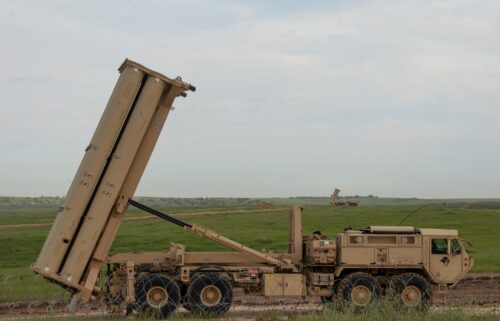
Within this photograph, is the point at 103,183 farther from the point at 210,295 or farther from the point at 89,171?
the point at 210,295

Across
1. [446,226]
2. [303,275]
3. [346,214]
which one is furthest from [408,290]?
[346,214]

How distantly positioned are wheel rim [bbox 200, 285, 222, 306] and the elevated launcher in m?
2.48

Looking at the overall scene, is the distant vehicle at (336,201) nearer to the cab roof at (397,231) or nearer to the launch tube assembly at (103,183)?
the cab roof at (397,231)

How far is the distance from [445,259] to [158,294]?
7.32 meters

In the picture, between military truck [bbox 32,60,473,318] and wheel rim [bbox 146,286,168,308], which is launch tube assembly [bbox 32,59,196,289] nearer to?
military truck [bbox 32,60,473,318]

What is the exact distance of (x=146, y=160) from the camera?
16062 millimetres

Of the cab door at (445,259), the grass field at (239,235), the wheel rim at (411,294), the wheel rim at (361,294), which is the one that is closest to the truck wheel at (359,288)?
the wheel rim at (361,294)

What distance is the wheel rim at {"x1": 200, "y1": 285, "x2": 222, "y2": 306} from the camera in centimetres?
1605

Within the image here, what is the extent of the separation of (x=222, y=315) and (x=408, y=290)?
473 cm

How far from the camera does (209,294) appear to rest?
634 inches

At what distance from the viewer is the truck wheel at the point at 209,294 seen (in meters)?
15.9

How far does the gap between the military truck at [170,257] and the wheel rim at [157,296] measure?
24 mm

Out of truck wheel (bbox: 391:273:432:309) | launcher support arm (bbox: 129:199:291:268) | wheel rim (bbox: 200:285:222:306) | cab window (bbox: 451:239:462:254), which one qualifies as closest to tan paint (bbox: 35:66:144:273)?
launcher support arm (bbox: 129:199:291:268)

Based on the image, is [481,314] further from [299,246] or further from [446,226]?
[446,226]
